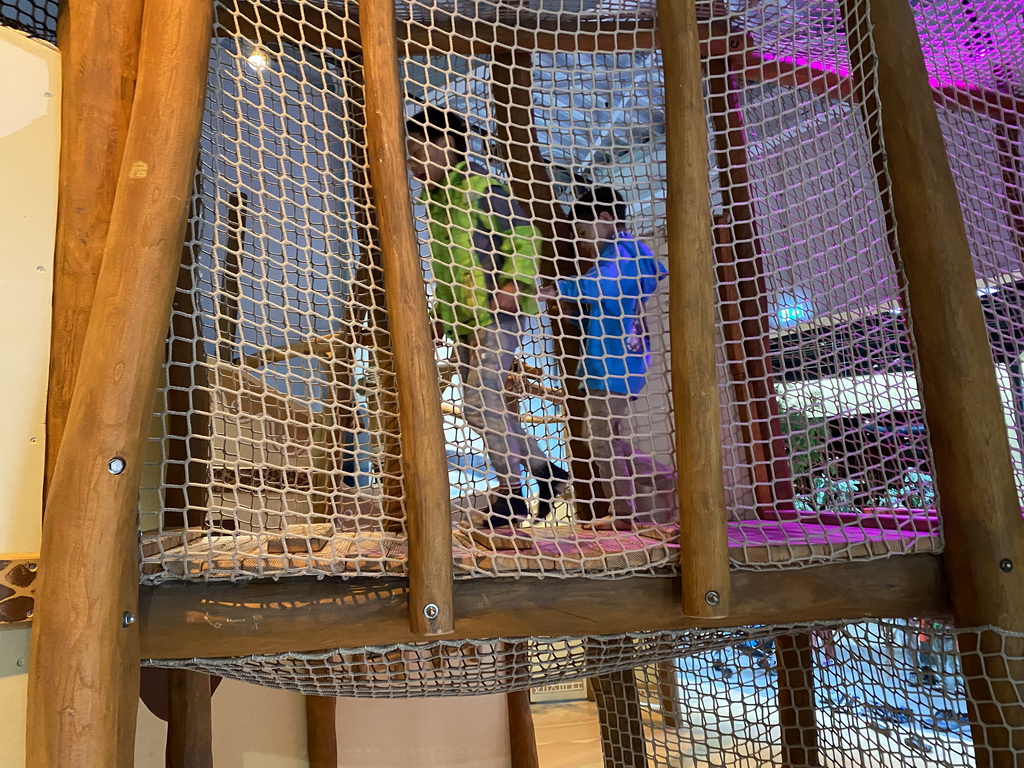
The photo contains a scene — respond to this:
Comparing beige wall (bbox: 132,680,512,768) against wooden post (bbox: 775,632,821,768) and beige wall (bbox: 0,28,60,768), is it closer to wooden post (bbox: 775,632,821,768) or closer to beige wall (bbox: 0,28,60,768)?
beige wall (bbox: 0,28,60,768)

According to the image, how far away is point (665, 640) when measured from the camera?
166 centimetres

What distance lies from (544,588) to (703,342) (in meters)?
0.56

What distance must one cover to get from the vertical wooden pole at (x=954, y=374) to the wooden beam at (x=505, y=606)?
11cm

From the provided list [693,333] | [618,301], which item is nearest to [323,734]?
[618,301]

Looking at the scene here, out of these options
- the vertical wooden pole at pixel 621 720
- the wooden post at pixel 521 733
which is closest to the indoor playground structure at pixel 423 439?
the vertical wooden pole at pixel 621 720

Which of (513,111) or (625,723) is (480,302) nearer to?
(513,111)

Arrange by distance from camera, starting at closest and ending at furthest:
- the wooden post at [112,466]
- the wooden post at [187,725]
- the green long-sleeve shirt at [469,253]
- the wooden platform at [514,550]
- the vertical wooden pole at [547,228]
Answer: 1. the wooden post at [112,466]
2. the wooden platform at [514,550]
3. the green long-sleeve shirt at [469,253]
4. the vertical wooden pole at [547,228]
5. the wooden post at [187,725]

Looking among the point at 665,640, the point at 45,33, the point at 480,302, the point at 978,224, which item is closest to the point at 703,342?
the point at 480,302

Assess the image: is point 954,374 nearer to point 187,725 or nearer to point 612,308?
point 612,308

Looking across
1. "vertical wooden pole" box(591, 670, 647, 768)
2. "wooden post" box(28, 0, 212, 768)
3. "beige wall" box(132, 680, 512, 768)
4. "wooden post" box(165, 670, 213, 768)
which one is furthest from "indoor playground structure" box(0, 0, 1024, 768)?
"beige wall" box(132, 680, 512, 768)

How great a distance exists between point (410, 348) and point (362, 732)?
2.09 meters

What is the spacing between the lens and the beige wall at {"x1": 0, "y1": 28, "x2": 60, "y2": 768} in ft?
4.48

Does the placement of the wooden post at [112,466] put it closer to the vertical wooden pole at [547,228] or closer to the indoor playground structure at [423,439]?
the indoor playground structure at [423,439]

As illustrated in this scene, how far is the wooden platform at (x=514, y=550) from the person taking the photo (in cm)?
127
